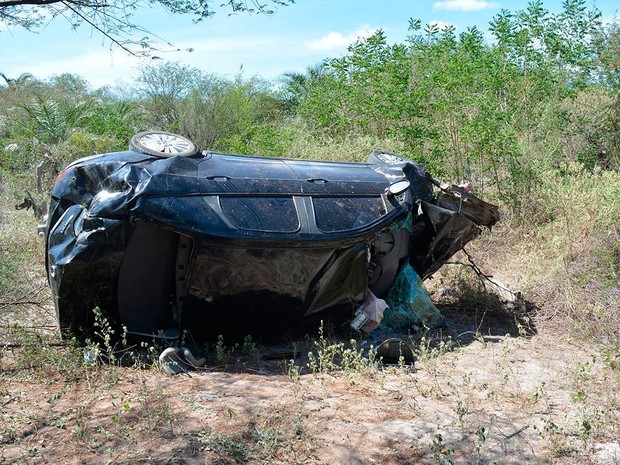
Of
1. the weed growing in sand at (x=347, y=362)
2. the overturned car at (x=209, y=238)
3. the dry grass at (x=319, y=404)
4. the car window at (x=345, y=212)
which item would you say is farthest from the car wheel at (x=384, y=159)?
the weed growing in sand at (x=347, y=362)

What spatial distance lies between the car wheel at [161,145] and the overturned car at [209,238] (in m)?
0.01

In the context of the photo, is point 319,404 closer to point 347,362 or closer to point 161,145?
point 347,362

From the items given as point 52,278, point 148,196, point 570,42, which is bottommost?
point 52,278

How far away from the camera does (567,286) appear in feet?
23.9

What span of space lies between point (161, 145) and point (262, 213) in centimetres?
111

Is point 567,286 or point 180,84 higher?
point 180,84

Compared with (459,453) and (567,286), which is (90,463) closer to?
(459,453)

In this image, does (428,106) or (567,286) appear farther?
(428,106)

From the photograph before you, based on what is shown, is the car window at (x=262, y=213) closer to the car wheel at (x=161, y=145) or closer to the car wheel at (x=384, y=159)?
the car wheel at (x=161, y=145)

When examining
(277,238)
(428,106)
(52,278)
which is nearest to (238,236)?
(277,238)

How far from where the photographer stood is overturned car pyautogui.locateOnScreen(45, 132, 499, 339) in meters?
5.27

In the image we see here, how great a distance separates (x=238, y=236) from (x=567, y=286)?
3.73 metres

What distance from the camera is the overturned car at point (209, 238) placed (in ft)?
17.3

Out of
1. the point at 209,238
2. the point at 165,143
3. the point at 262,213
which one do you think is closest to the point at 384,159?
the point at 262,213
